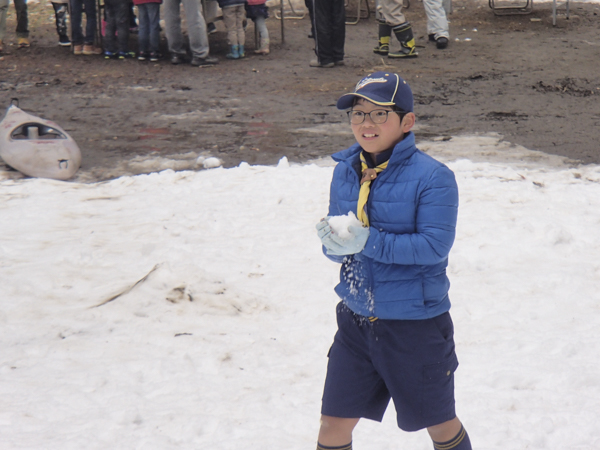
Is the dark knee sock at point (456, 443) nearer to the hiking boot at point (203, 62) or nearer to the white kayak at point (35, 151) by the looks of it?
the white kayak at point (35, 151)

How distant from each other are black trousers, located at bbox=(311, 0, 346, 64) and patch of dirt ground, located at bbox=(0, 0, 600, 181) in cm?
35

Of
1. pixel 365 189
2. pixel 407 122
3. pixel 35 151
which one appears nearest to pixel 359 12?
pixel 35 151

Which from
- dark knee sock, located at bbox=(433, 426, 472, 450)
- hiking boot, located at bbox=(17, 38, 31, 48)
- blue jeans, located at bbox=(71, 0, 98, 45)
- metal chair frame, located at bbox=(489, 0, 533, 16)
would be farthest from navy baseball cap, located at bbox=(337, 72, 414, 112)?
metal chair frame, located at bbox=(489, 0, 533, 16)

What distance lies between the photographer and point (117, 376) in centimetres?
355

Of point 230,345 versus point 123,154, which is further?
point 123,154

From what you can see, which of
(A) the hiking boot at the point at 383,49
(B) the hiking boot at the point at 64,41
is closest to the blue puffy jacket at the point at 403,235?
(A) the hiking boot at the point at 383,49

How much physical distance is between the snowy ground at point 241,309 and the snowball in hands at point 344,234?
1.20m

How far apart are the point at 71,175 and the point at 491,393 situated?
4.78 m

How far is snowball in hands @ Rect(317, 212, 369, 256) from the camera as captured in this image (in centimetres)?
215

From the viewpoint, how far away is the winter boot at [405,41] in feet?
35.7

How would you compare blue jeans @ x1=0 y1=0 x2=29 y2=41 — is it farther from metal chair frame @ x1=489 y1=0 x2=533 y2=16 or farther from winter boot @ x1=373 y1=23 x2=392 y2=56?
metal chair frame @ x1=489 y1=0 x2=533 y2=16

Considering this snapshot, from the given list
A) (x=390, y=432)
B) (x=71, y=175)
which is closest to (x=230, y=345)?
(x=390, y=432)

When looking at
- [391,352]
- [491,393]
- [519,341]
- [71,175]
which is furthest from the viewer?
[71,175]

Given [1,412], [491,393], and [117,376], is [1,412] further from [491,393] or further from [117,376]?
[491,393]
